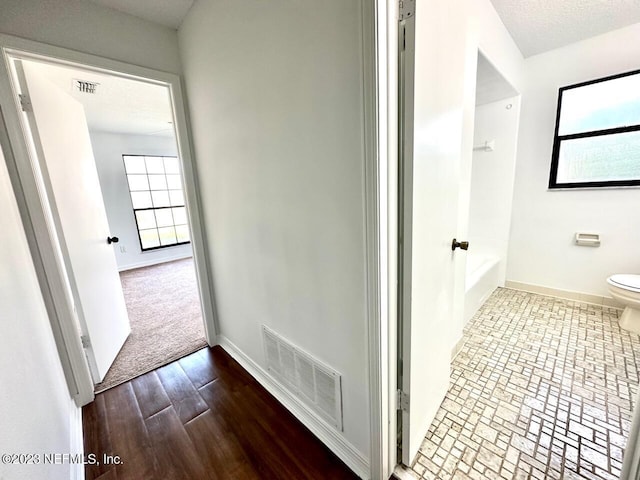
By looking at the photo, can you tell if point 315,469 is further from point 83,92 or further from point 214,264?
point 83,92

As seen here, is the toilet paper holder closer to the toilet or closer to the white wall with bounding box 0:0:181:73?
the toilet

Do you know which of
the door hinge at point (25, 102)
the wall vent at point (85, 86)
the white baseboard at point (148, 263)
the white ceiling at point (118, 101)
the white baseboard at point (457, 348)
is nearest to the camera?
the door hinge at point (25, 102)

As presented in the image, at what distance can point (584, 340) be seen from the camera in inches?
76.7

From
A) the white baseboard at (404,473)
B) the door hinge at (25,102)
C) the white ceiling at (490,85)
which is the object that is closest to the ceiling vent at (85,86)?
the door hinge at (25,102)

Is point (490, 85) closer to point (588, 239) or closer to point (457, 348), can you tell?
point (588, 239)

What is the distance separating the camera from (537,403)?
1.44m

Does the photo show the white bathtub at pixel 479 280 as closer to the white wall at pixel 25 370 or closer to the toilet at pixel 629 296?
the toilet at pixel 629 296

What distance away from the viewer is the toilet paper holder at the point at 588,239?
2420 mm

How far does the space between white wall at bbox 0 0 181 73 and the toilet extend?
3866 millimetres

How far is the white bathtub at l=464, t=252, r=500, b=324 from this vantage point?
2.20 meters

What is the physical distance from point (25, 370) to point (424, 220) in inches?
65.6

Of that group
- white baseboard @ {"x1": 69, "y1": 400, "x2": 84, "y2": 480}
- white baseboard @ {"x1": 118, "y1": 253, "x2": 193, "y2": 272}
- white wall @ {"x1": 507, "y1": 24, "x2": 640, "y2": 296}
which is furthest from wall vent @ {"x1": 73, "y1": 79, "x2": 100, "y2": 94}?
white wall @ {"x1": 507, "y1": 24, "x2": 640, "y2": 296}

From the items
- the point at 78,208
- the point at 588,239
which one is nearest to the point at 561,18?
the point at 588,239

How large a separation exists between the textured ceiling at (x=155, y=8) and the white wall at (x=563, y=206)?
320 centimetres
